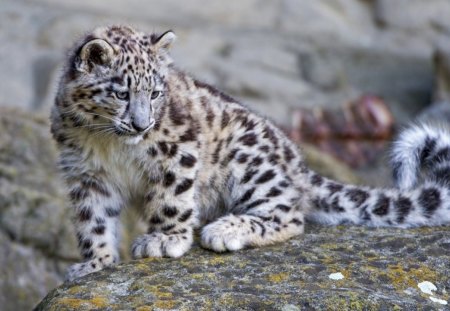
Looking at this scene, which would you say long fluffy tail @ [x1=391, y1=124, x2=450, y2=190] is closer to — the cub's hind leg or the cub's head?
the cub's hind leg

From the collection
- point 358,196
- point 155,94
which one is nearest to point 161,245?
point 155,94

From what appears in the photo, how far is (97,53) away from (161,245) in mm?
1172

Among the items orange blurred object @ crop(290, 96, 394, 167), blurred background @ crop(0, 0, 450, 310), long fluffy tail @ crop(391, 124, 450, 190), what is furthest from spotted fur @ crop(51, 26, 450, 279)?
orange blurred object @ crop(290, 96, 394, 167)

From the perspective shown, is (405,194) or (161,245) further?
(405,194)

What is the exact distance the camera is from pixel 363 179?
10.3m

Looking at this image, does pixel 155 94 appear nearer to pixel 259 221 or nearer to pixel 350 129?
pixel 259 221

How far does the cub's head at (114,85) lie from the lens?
5316 millimetres

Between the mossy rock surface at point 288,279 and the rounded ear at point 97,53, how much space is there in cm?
117

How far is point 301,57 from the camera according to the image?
40.7ft

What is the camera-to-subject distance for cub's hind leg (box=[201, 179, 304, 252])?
5.50 metres

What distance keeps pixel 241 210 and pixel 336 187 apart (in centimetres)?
69

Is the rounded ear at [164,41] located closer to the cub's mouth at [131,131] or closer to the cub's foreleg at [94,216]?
the cub's mouth at [131,131]

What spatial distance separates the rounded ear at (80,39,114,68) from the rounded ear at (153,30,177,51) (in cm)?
38

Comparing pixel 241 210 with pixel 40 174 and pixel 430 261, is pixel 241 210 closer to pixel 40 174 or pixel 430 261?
pixel 430 261
